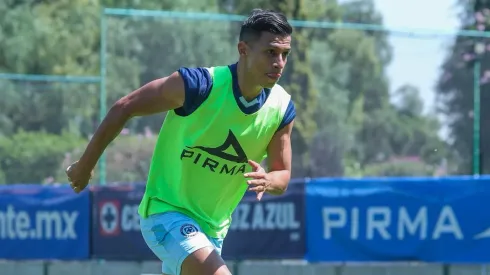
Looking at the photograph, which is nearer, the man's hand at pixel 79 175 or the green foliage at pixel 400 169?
the man's hand at pixel 79 175

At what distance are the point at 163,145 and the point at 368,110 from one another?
7718 millimetres

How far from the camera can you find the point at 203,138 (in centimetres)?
576

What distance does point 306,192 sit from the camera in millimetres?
11531

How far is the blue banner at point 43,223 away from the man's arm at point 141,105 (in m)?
6.73

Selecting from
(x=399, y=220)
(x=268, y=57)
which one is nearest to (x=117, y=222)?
(x=399, y=220)

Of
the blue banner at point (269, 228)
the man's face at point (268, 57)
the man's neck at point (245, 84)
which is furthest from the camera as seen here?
the blue banner at point (269, 228)

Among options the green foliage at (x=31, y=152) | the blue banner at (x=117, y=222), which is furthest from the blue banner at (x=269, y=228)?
the green foliage at (x=31, y=152)

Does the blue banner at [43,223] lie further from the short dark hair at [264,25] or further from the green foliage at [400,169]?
the short dark hair at [264,25]

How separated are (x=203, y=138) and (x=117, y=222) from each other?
663 cm

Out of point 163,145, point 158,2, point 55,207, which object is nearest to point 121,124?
point 163,145

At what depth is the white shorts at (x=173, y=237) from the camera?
5.63 meters

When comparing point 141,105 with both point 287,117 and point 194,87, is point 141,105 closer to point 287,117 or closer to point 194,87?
point 194,87

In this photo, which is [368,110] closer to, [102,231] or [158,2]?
[102,231]

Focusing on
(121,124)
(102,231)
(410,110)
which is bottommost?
(102,231)
